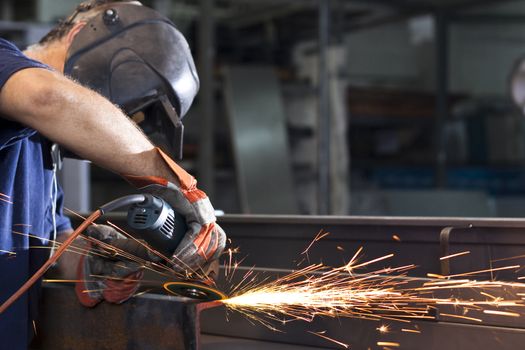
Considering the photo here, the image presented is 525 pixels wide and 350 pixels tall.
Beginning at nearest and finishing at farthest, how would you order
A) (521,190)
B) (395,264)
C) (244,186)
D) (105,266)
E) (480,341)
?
(480,341), (395,264), (105,266), (244,186), (521,190)

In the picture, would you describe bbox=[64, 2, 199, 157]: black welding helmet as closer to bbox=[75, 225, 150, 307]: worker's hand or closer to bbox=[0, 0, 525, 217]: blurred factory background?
bbox=[75, 225, 150, 307]: worker's hand

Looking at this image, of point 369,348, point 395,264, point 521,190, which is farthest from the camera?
point 521,190

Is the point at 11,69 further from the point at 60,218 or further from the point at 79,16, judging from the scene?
the point at 60,218

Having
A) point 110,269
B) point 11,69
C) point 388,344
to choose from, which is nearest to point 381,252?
point 388,344

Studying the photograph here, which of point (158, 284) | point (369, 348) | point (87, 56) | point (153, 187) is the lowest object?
point (369, 348)

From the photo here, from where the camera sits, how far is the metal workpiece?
1.49 metres

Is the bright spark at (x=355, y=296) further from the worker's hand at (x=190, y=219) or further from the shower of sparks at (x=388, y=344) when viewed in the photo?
the worker's hand at (x=190, y=219)

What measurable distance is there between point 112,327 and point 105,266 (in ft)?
0.46

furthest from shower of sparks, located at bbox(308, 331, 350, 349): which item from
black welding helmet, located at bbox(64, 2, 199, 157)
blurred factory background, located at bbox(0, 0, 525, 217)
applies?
blurred factory background, located at bbox(0, 0, 525, 217)

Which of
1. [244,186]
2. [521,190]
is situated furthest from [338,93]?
[521,190]

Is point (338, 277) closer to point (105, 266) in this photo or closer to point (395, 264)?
point (395, 264)

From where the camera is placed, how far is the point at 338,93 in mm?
6012

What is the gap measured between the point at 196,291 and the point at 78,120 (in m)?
0.42

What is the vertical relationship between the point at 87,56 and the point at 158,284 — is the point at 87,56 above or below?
above
